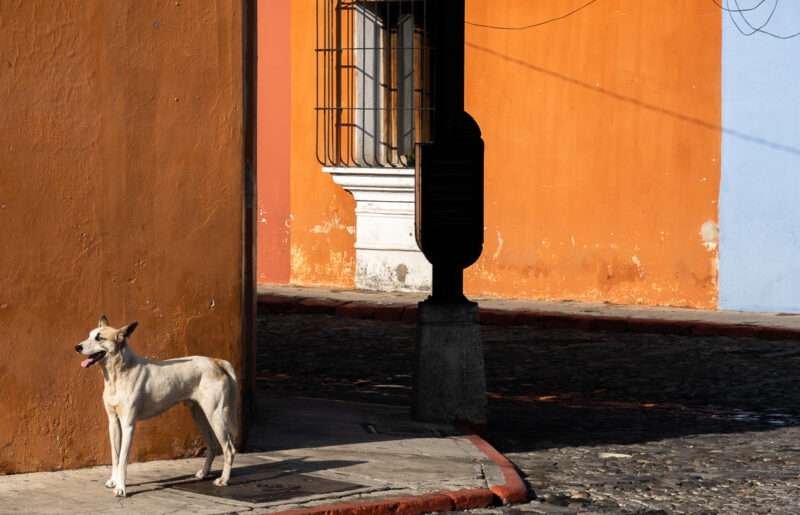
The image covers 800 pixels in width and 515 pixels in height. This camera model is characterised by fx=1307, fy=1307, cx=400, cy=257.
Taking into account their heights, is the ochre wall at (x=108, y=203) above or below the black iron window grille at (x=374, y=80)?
below

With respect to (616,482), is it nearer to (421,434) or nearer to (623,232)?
(421,434)

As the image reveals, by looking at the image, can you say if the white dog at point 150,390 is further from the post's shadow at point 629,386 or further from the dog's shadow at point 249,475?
the post's shadow at point 629,386

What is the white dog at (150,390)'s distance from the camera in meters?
6.24

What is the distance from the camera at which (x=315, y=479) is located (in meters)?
6.64

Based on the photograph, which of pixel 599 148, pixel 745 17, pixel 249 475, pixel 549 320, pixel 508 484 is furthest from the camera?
pixel 599 148

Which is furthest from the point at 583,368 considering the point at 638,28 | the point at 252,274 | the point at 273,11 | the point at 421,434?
the point at 273,11

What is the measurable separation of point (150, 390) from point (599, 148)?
9.53 meters

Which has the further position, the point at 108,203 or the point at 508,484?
the point at 108,203

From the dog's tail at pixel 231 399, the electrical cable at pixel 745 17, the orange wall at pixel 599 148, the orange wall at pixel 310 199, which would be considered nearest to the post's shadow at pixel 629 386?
the orange wall at pixel 599 148

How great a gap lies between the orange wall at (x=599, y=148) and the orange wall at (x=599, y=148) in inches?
0.5

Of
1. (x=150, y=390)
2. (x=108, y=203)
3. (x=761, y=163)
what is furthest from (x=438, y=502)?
(x=761, y=163)

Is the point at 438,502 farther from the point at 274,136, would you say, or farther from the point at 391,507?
the point at 274,136

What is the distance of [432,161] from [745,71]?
7.17 m

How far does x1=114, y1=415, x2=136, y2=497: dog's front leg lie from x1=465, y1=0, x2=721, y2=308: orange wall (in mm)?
9433
